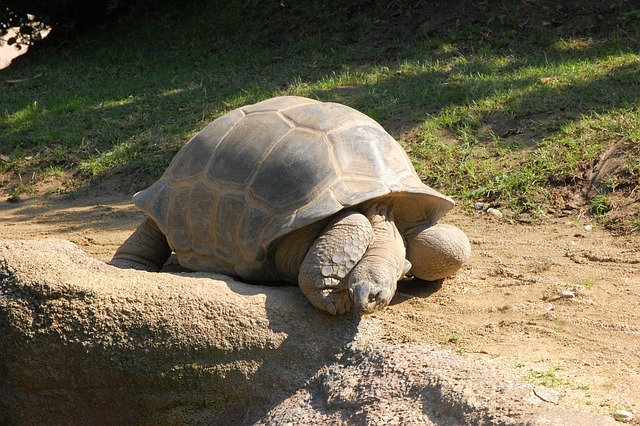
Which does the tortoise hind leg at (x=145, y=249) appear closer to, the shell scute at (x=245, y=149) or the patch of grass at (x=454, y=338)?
the shell scute at (x=245, y=149)

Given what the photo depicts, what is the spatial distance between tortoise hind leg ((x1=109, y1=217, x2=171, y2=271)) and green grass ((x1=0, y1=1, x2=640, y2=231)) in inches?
91.3

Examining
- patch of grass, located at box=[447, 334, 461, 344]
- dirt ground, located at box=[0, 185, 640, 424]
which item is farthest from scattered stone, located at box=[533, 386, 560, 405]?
patch of grass, located at box=[447, 334, 461, 344]

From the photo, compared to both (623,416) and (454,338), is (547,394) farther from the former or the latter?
(454,338)

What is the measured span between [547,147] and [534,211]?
76 cm

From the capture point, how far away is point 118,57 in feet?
34.4

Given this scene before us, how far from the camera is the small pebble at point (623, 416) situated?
9.52ft

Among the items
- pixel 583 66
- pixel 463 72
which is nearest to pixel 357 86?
pixel 463 72

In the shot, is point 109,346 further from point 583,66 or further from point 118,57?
point 118,57

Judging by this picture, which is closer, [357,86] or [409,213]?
[409,213]

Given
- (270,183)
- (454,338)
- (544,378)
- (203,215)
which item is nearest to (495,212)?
(454,338)

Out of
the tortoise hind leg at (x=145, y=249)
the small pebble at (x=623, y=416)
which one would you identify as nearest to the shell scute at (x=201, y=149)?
the tortoise hind leg at (x=145, y=249)

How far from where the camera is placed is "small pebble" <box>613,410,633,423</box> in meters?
2.90

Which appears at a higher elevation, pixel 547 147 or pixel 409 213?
pixel 409 213

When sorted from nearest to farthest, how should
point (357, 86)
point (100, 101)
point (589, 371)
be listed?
point (589, 371) → point (357, 86) → point (100, 101)
